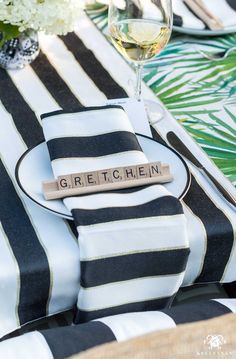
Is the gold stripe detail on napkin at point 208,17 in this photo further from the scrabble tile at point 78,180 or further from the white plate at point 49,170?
the scrabble tile at point 78,180

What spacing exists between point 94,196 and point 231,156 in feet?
1.22

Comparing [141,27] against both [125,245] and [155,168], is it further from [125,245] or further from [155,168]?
[125,245]

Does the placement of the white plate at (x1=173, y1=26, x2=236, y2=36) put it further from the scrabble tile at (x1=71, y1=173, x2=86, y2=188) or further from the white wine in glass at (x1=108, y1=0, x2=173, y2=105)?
the scrabble tile at (x1=71, y1=173, x2=86, y2=188)

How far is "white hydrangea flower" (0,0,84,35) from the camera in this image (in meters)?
1.26

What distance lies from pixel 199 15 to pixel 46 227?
31.4 inches

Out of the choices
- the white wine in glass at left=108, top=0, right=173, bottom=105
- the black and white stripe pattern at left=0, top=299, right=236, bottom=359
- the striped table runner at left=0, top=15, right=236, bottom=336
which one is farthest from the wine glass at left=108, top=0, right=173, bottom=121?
the black and white stripe pattern at left=0, top=299, right=236, bottom=359

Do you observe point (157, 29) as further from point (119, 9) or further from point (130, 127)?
point (130, 127)

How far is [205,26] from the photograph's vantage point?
1.64 meters

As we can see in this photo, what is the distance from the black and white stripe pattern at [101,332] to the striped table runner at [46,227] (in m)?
0.11

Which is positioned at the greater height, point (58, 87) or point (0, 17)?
point (0, 17)

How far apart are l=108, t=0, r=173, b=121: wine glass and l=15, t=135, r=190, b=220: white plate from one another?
0.58 feet

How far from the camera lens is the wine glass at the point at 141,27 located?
1269 mm

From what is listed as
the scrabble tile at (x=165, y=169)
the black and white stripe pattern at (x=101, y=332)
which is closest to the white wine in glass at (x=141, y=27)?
the scrabble tile at (x=165, y=169)

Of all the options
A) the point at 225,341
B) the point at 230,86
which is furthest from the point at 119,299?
the point at 230,86
